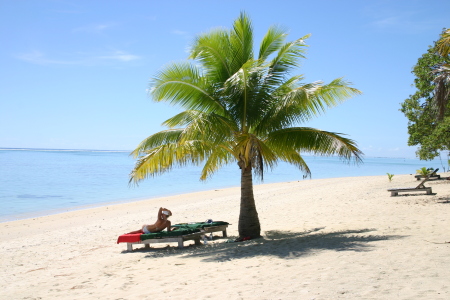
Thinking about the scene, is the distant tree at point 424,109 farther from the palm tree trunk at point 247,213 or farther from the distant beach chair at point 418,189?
the palm tree trunk at point 247,213

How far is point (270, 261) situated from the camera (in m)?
7.10

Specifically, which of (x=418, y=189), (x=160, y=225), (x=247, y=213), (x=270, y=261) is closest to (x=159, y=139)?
(x=160, y=225)

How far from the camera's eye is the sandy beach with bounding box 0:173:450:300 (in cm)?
537

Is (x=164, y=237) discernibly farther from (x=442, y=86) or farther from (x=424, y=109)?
(x=424, y=109)

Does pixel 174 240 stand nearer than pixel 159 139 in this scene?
Yes

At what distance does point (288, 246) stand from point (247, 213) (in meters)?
1.79

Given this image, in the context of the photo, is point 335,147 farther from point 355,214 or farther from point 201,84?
point 355,214

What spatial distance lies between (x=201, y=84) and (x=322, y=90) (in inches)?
104

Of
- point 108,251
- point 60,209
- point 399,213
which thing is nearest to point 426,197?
point 399,213

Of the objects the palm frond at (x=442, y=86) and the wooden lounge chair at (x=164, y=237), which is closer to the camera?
the wooden lounge chair at (x=164, y=237)

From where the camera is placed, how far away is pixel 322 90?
944cm

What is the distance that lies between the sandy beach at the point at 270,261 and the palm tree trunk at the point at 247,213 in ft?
1.06

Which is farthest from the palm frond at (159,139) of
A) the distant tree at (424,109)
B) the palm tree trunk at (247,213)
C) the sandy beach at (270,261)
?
the distant tree at (424,109)

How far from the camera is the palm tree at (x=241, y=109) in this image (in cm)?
922
